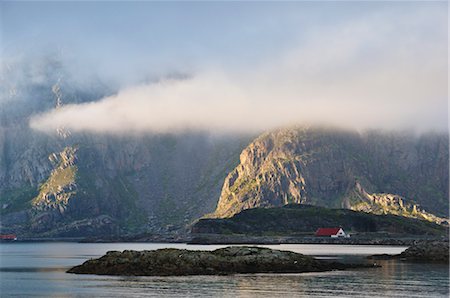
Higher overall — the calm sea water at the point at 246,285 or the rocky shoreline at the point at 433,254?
the calm sea water at the point at 246,285

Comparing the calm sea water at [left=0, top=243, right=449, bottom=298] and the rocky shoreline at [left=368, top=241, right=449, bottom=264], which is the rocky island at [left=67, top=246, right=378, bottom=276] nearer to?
the calm sea water at [left=0, top=243, right=449, bottom=298]

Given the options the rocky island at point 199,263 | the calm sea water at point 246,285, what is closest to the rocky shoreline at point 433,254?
the calm sea water at point 246,285

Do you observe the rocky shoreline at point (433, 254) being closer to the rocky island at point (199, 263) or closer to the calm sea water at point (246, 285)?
the calm sea water at point (246, 285)

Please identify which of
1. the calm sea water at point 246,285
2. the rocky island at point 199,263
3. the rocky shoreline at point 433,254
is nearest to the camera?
the calm sea water at point 246,285

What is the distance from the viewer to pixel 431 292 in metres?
113

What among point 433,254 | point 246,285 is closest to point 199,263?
point 246,285

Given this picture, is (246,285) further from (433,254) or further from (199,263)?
(433,254)

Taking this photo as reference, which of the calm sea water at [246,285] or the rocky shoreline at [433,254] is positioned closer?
the calm sea water at [246,285]

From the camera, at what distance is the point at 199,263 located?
499 feet

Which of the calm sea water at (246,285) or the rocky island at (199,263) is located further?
the rocky island at (199,263)

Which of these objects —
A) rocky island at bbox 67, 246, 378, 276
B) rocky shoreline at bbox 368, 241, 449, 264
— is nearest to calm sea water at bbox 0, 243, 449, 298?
rocky island at bbox 67, 246, 378, 276

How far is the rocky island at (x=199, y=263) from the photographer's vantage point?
14712cm

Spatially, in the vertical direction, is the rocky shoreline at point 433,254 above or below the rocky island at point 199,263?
below

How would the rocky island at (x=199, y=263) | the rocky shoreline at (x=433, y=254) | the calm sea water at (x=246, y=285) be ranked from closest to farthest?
the calm sea water at (x=246, y=285) → the rocky island at (x=199, y=263) → the rocky shoreline at (x=433, y=254)
